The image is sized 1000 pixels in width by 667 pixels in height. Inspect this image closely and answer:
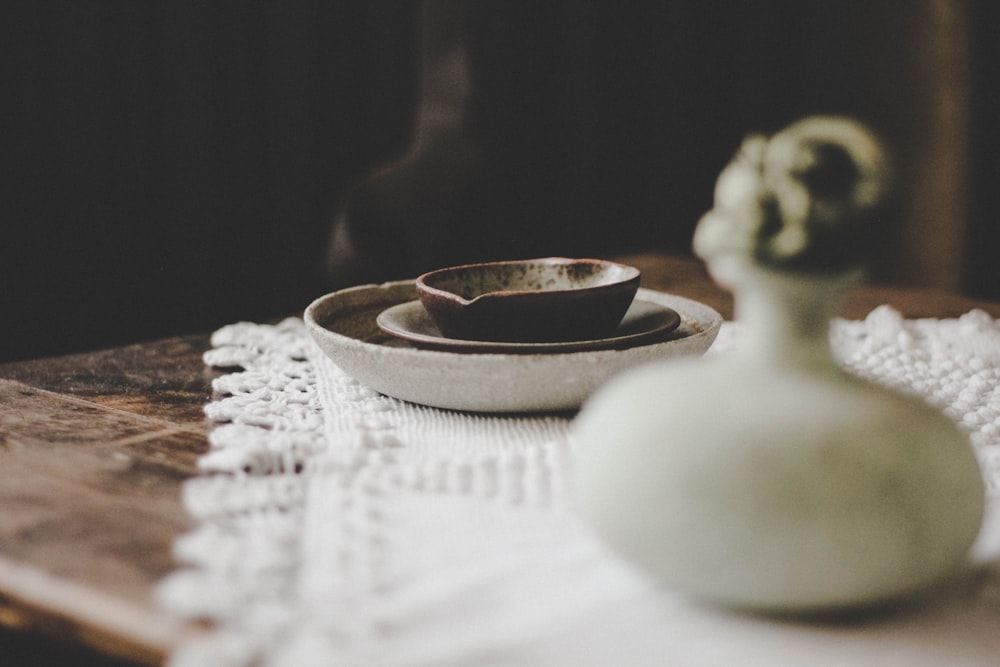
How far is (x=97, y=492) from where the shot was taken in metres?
0.52

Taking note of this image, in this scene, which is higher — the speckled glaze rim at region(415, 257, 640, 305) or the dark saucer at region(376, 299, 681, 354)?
the speckled glaze rim at region(415, 257, 640, 305)

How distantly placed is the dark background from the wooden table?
802mm

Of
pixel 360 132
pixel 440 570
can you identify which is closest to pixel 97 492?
pixel 440 570

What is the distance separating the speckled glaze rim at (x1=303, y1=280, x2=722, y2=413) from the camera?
2.01 ft

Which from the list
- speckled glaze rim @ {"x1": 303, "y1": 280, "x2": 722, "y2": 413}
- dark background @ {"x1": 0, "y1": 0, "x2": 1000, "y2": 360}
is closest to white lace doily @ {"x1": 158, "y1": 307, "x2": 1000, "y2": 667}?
speckled glaze rim @ {"x1": 303, "y1": 280, "x2": 722, "y2": 413}

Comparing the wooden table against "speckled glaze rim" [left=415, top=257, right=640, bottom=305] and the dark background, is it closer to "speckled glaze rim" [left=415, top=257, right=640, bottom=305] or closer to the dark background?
"speckled glaze rim" [left=415, top=257, right=640, bottom=305]

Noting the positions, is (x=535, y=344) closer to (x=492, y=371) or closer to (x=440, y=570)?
(x=492, y=371)

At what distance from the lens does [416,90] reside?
2039mm

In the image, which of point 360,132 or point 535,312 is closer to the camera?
point 535,312

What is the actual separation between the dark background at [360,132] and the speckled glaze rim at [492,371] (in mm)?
934

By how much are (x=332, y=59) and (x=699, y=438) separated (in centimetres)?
171

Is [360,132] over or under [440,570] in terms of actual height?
over

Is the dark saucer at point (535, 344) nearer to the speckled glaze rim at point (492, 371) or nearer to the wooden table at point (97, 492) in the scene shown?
the speckled glaze rim at point (492, 371)

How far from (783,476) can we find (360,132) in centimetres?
174
